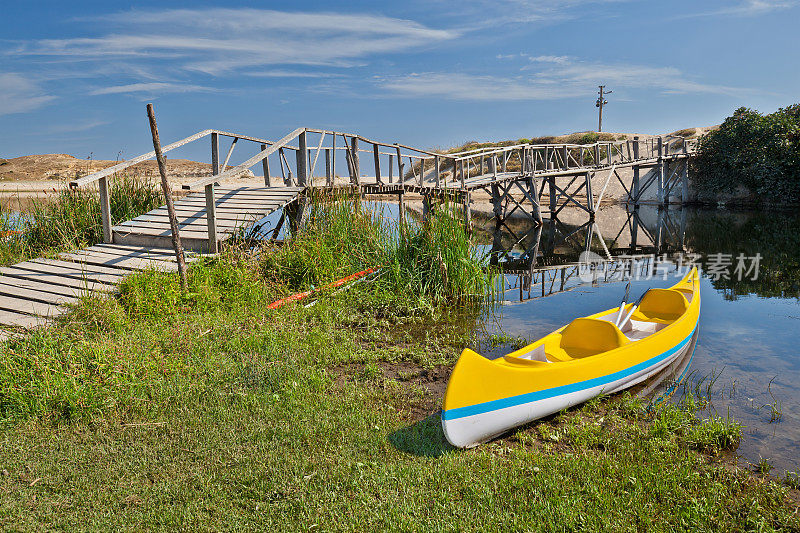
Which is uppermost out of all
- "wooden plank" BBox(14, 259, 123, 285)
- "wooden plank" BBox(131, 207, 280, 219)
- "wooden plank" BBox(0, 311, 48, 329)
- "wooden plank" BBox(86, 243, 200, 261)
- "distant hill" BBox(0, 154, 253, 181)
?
"distant hill" BBox(0, 154, 253, 181)

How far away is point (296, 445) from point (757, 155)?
31076 millimetres

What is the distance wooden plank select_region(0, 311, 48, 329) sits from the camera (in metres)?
6.73

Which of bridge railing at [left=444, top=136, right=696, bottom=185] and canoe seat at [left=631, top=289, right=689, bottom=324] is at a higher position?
bridge railing at [left=444, top=136, right=696, bottom=185]

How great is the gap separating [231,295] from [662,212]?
92.5 ft

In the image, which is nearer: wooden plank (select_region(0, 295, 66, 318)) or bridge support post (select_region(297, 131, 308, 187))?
wooden plank (select_region(0, 295, 66, 318))

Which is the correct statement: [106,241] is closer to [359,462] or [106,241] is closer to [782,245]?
[359,462]

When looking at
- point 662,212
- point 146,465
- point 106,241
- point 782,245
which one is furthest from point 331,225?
point 662,212

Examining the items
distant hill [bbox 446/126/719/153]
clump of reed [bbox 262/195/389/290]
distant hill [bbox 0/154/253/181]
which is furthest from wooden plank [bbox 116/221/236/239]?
distant hill [bbox 446/126/719/153]

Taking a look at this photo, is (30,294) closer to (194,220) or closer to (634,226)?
(194,220)

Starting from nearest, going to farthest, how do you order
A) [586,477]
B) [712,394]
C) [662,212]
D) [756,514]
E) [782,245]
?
[756,514], [586,477], [712,394], [782,245], [662,212]

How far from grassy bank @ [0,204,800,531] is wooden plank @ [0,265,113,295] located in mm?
1014

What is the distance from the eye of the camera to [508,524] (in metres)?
3.56

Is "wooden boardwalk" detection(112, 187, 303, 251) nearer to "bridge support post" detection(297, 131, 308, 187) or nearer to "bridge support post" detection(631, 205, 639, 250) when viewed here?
"bridge support post" detection(297, 131, 308, 187)

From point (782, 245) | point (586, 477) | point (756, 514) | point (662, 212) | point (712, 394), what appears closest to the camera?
point (756, 514)
